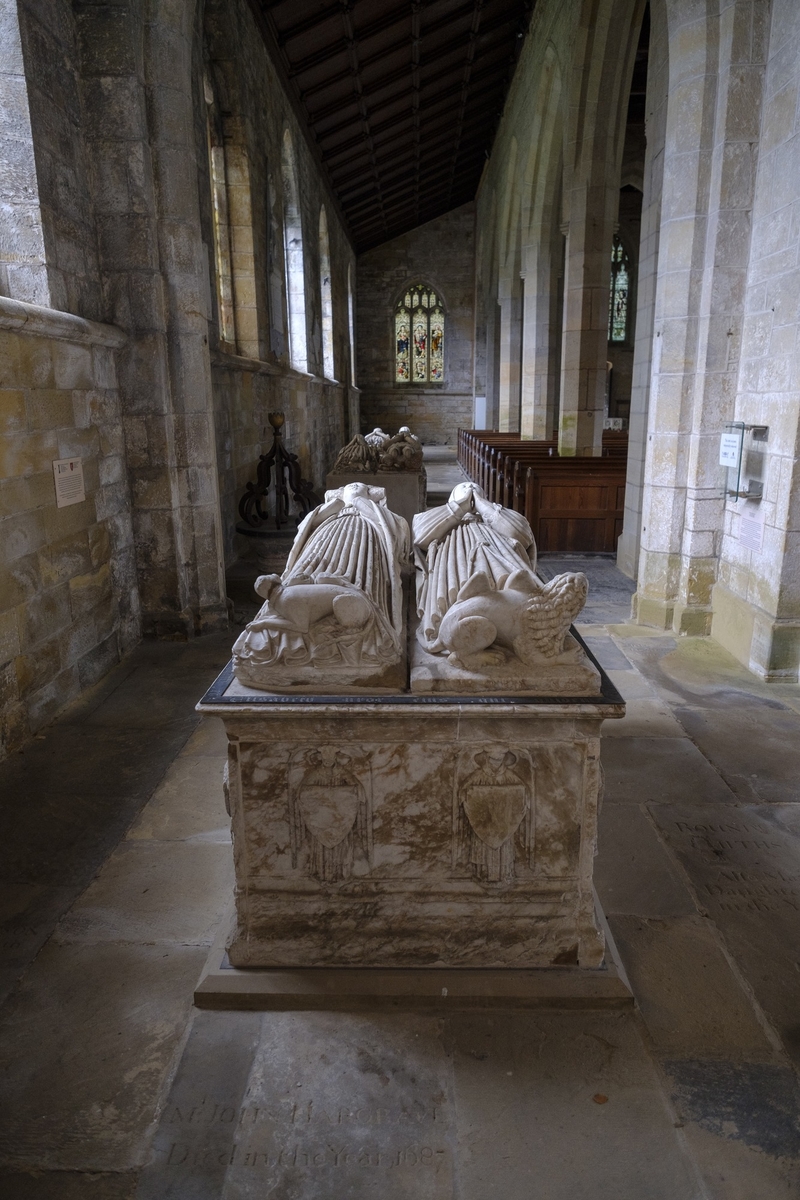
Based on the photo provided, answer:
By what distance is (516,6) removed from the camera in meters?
12.1

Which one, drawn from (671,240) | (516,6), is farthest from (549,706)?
(516,6)

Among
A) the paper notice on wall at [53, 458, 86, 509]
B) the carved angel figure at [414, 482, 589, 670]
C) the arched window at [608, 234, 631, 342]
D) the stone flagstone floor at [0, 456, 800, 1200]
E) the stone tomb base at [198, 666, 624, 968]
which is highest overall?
the arched window at [608, 234, 631, 342]

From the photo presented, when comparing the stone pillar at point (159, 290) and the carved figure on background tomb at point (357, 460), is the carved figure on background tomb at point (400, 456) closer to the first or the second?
the carved figure on background tomb at point (357, 460)

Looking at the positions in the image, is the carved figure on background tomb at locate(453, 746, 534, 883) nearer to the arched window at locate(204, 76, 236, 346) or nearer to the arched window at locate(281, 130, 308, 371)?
the arched window at locate(204, 76, 236, 346)

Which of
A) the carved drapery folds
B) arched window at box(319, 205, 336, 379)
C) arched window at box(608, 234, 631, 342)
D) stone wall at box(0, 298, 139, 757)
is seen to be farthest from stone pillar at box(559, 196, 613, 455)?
arched window at box(608, 234, 631, 342)

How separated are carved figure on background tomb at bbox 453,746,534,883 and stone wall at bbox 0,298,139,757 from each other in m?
2.51

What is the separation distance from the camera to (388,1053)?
2.05 m

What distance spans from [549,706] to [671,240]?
14.5 feet

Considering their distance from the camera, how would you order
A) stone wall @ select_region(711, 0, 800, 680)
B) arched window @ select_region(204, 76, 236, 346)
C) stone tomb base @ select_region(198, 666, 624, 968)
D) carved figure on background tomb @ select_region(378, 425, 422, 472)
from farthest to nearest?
carved figure on background tomb @ select_region(378, 425, 422, 472) < arched window @ select_region(204, 76, 236, 346) < stone wall @ select_region(711, 0, 800, 680) < stone tomb base @ select_region(198, 666, 624, 968)

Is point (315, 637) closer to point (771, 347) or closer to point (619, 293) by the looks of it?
point (771, 347)

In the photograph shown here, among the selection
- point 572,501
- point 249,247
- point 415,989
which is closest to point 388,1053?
point 415,989

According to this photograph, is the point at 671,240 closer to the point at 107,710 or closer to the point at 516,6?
the point at 107,710

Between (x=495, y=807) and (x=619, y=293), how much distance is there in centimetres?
2311

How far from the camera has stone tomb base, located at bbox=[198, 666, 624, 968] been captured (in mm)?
2162
